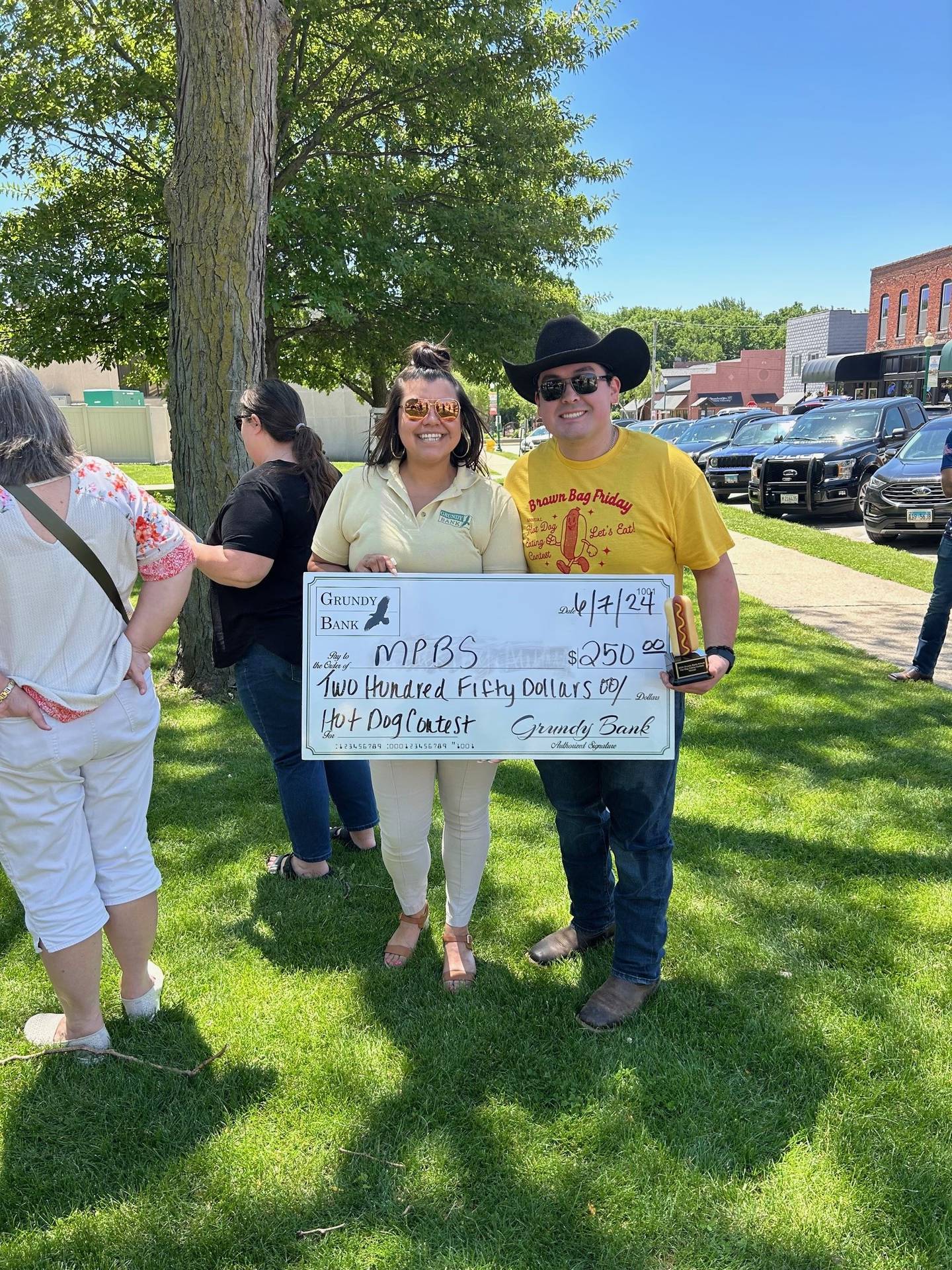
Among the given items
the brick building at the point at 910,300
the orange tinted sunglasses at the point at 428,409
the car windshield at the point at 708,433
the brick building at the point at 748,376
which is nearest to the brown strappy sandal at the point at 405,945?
the orange tinted sunglasses at the point at 428,409

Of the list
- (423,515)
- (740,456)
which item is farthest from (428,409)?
(740,456)

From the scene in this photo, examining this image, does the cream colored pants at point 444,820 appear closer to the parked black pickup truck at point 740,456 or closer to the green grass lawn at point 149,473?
the parked black pickup truck at point 740,456

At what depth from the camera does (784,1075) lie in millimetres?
2592

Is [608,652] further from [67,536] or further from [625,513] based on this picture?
[67,536]

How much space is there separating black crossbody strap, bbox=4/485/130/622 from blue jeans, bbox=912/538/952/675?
202 inches

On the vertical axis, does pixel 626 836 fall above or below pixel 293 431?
below

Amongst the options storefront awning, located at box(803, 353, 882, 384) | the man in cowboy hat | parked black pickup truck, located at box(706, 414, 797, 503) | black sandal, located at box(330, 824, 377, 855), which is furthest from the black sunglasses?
storefront awning, located at box(803, 353, 882, 384)

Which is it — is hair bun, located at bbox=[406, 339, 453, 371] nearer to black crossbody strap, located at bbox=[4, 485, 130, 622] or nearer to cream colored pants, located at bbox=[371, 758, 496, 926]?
black crossbody strap, located at bbox=[4, 485, 130, 622]

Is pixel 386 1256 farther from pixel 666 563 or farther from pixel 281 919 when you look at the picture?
pixel 666 563

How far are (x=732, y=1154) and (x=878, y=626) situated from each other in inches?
256

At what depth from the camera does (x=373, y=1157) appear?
7.63ft

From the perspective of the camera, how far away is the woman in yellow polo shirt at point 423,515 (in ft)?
8.71

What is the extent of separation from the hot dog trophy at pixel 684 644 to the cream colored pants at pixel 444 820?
2.27 ft

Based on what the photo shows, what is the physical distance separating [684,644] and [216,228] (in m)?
4.23
